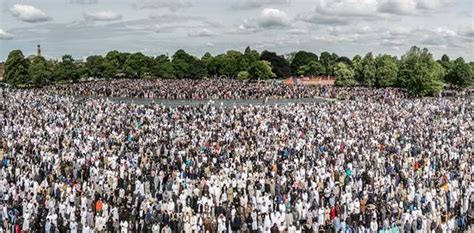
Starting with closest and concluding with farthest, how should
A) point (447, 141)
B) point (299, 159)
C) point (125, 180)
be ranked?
point (125, 180) → point (299, 159) → point (447, 141)

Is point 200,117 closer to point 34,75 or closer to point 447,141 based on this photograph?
point 447,141

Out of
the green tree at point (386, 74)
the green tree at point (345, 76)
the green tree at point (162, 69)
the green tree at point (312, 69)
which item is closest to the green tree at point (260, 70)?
the green tree at point (162, 69)

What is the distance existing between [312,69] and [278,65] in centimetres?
691

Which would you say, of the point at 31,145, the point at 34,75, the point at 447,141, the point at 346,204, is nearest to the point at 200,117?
the point at 31,145

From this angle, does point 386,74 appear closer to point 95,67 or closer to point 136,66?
point 136,66

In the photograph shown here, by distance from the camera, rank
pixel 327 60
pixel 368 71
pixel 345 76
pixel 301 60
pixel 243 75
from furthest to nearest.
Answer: pixel 327 60 → pixel 301 60 → pixel 243 75 → pixel 345 76 → pixel 368 71

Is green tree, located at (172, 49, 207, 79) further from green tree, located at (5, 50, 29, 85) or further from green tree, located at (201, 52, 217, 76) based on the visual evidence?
green tree, located at (5, 50, 29, 85)

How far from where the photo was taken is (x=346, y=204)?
54.5ft

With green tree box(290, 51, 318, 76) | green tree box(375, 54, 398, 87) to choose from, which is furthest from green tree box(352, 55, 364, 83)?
green tree box(290, 51, 318, 76)

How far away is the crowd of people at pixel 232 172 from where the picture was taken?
50.7 ft

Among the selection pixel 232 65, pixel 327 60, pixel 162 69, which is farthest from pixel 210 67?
pixel 327 60

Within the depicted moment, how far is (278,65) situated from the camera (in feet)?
346

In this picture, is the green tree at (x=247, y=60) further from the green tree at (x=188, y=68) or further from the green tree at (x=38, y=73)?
the green tree at (x=38, y=73)

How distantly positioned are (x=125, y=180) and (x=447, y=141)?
56.8 feet
